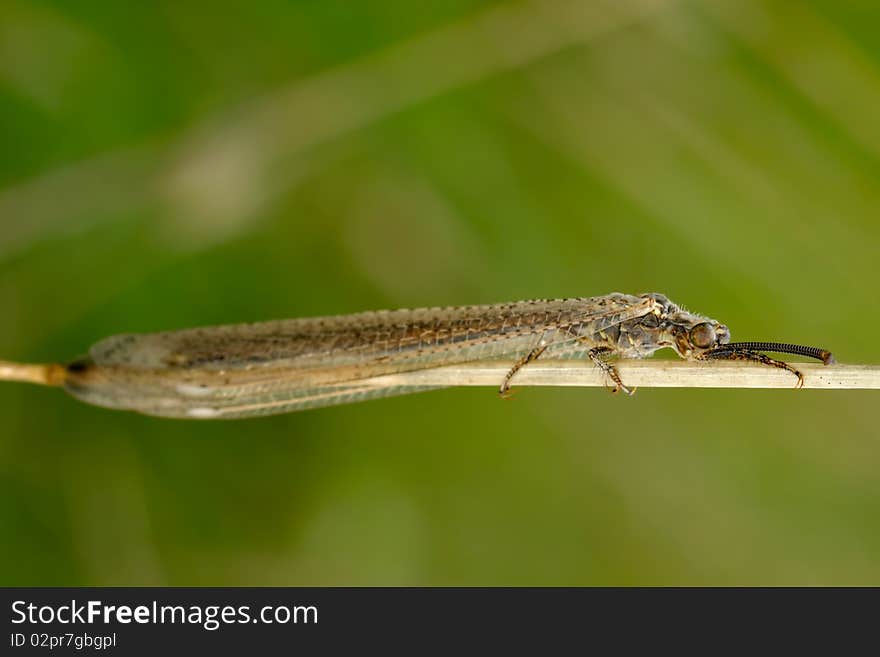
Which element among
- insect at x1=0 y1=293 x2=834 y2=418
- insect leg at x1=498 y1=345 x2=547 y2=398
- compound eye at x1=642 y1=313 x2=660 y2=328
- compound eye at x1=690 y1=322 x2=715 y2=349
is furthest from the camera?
compound eye at x1=642 y1=313 x2=660 y2=328

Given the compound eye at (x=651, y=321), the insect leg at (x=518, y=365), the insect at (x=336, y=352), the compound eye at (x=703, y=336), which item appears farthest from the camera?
the compound eye at (x=651, y=321)

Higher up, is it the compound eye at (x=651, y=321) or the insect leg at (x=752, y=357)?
the compound eye at (x=651, y=321)

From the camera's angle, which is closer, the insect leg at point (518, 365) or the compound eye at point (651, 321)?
the insect leg at point (518, 365)

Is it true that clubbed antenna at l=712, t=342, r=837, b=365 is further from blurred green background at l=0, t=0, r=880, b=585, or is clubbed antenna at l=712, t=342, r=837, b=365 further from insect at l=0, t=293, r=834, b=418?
blurred green background at l=0, t=0, r=880, b=585

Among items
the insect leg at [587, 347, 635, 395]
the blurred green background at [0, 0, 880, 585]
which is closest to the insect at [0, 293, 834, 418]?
the insect leg at [587, 347, 635, 395]

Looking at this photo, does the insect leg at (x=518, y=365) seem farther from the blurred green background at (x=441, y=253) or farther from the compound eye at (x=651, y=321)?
the blurred green background at (x=441, y=253)

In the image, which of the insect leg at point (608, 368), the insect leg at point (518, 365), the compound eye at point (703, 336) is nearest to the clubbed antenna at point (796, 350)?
the compound eye at point (703, 336)

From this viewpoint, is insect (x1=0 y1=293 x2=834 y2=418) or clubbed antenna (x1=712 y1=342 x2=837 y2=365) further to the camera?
clubbed antenna (x1=712 y1=342 x2=837 y2=365)

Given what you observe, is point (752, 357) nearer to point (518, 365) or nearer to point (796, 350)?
point (796, 350)
